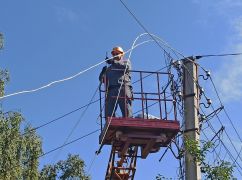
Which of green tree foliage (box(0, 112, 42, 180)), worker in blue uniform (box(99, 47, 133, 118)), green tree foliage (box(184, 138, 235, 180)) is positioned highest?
Answer: green tree foliage (box(0, 112, 42, 180))

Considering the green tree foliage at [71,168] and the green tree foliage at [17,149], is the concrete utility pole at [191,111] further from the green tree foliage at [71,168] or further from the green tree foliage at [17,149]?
the green tree foliage at [71,168]

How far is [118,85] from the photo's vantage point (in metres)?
12.3

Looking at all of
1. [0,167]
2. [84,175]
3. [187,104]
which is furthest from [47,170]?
[187,104]

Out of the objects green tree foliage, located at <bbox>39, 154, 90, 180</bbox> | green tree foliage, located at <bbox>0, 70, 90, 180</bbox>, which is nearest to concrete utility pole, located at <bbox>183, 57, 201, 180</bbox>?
green tree foliage, located at <bbox>0, 70, 90, 180</bbox>

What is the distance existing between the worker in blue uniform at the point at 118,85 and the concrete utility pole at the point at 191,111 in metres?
1.59

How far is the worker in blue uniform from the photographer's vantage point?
1212 cm

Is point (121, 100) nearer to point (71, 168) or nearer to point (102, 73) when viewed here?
point (102, 73)

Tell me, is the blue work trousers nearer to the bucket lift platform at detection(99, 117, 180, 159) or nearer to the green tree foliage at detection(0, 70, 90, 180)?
the bucket lift platform at detection(99, 117, 180, 159)

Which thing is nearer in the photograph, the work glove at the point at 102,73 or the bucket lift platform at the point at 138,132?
the bucket lift platform at the point at 138,132

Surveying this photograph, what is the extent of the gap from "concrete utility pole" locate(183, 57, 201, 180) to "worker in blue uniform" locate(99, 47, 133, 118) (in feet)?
5.22

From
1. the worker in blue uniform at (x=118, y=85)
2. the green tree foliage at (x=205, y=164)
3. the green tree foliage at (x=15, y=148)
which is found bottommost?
the green tree foliage at (x=205, y=164)

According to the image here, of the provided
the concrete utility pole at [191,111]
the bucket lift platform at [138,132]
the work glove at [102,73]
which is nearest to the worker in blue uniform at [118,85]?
the work glove at [102,73]

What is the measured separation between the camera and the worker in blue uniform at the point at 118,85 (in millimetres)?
12117

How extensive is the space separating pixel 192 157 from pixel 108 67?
3135 millimetres
